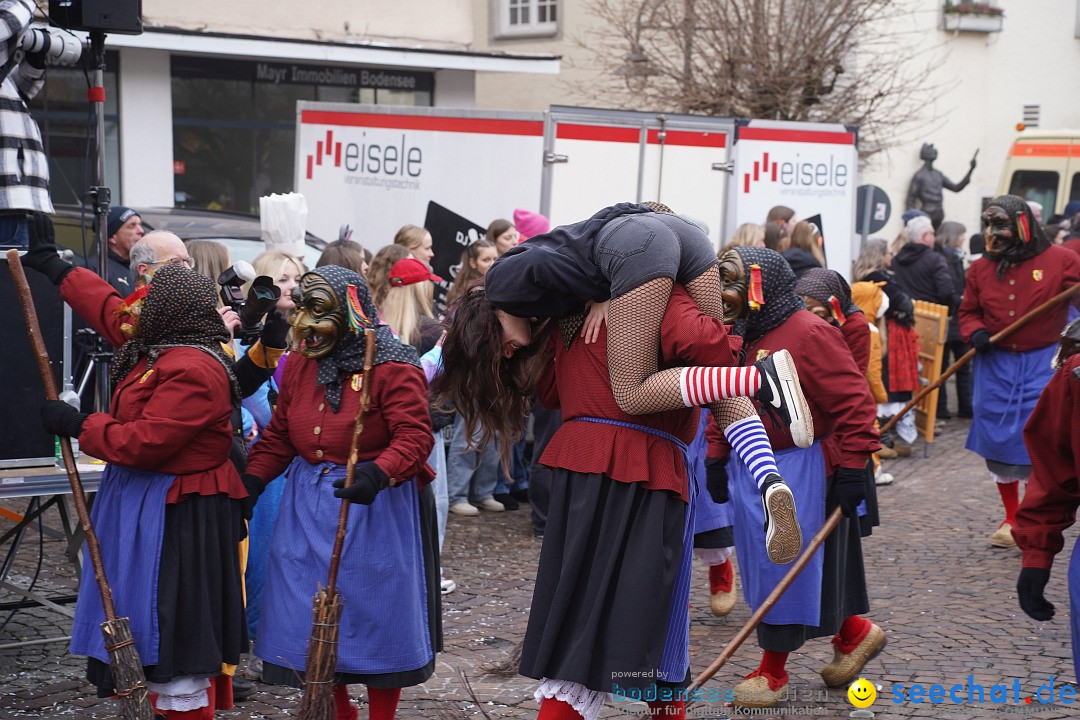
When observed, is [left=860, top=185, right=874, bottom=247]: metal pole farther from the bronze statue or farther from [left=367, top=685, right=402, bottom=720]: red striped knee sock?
[left=367, top=685, right=402, bottom=720]: red striped knee sock

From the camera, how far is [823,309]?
19.4 ft

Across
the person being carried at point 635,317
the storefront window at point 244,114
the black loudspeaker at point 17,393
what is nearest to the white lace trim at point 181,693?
the black loudspeaker at point 17,393

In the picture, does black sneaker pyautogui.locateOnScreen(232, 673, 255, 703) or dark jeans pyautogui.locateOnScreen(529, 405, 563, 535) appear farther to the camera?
dark jeans pyautogui.locateOnScreen(529, 405, 563, 535)

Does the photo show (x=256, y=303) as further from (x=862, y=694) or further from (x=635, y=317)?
(x=862, y=694)

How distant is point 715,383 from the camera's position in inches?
147

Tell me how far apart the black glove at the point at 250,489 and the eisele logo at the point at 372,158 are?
18.9ft

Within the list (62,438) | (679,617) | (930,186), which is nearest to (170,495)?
(62,438)

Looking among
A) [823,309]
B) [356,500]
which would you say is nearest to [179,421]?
[356,500]

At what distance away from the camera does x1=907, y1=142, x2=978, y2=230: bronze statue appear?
68.5 feet

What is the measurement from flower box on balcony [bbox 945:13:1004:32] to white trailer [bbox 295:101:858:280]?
34.6 ft

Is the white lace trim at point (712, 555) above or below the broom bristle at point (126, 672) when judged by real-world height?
below

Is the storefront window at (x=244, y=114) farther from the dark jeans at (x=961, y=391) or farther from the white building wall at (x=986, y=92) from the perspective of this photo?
the white building wall at (x=986, y=92)

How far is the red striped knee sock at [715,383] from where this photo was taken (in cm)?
372

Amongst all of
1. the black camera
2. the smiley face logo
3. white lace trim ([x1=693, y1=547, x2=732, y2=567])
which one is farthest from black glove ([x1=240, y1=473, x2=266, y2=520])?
white lace trim ([x1=693, y1=547, x2=732, y2=567])
